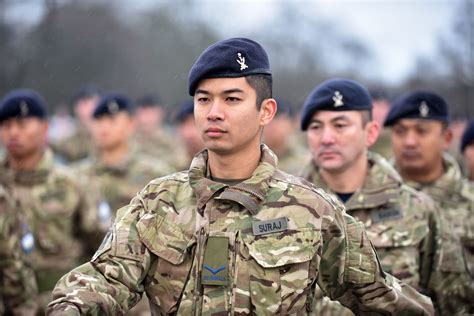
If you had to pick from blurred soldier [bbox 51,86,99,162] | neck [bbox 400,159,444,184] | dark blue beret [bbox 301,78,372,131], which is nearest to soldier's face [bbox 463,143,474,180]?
neck [bbox 400,159,444,184]

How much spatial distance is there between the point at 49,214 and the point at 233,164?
4591 mm

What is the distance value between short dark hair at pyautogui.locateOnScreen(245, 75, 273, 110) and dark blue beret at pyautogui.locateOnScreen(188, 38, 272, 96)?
27 mm

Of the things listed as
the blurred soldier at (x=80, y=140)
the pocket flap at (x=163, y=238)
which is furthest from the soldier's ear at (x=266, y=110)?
the blurred soldier at (x=80, y=140)

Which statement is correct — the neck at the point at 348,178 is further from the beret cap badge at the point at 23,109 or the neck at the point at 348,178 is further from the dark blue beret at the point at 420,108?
the beret cap badge at the point at 23,109

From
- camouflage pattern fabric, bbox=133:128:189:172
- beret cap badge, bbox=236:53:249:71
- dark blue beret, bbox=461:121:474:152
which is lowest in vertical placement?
camouflage pattern fabric, bbox=133:128:189:172

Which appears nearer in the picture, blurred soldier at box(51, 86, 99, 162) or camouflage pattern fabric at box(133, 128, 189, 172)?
blurred soldier at box(51, 86, 99, 162)

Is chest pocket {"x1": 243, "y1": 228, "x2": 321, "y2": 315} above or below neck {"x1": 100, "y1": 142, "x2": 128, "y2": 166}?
below

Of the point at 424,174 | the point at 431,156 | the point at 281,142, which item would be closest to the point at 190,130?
the point at 281,142

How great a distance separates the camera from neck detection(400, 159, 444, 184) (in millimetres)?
7230

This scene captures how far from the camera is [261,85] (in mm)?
3980

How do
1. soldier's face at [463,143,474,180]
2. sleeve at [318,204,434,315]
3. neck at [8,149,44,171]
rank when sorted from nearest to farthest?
sleeve at [318,204,434,315] < neck at [8,149,44,171] < soldier's face at [463,143,474,180]

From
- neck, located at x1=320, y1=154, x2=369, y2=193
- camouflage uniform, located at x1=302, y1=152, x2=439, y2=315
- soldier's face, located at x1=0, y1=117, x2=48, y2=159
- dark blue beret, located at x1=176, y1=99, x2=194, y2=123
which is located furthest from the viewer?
dark blue beret, located at x1=176, y1=99, x2=194, y2=123

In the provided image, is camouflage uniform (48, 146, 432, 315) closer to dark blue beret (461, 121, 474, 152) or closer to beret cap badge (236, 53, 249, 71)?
beret cap badge (236, 53, 249, 71)

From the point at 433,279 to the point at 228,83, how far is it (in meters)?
2.73
